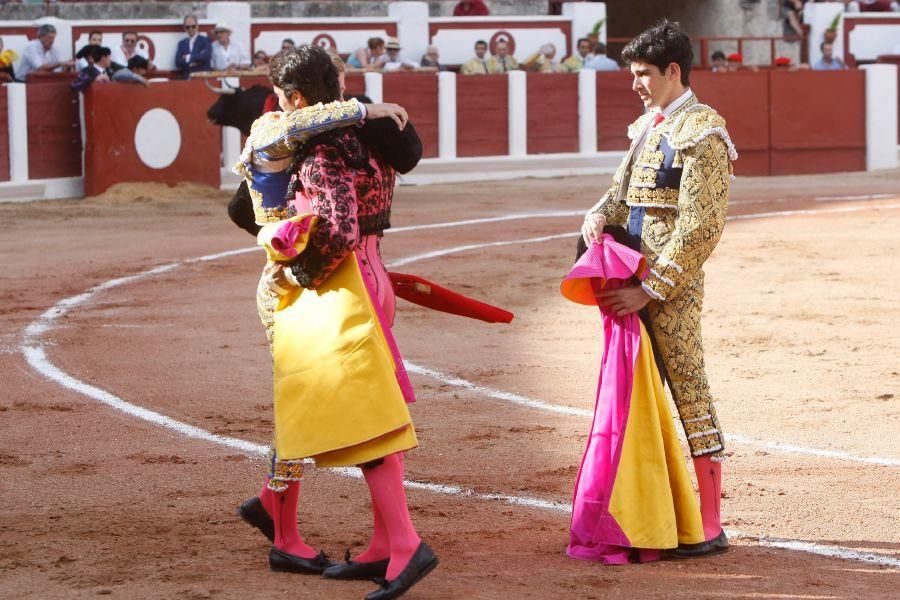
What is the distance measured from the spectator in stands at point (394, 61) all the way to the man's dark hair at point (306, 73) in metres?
12.9

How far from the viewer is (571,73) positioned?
1647cm

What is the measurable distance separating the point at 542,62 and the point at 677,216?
1352 cm

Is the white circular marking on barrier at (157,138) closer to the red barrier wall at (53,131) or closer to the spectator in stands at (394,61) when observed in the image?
the red barrier wall at (53,131)

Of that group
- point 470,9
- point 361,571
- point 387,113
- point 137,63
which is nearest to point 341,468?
point 361,571

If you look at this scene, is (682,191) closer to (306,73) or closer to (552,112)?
(306,73)

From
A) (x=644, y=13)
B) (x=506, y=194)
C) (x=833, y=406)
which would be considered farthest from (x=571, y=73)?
(x=833, y=406)

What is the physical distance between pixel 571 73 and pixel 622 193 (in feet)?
43.2

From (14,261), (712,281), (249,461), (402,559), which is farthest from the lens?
(14,261)

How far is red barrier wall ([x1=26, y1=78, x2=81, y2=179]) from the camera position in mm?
13273

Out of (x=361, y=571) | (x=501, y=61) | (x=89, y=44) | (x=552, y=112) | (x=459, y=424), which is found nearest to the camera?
(x=361, y=571)

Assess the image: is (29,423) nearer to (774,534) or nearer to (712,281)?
(774,534)

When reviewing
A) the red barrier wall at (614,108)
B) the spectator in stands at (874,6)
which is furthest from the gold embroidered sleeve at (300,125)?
the spectator in stands at (874,6)

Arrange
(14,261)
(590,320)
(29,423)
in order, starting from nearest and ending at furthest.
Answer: (29,423) < (590,320) < (14,261)

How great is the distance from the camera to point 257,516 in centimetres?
344
